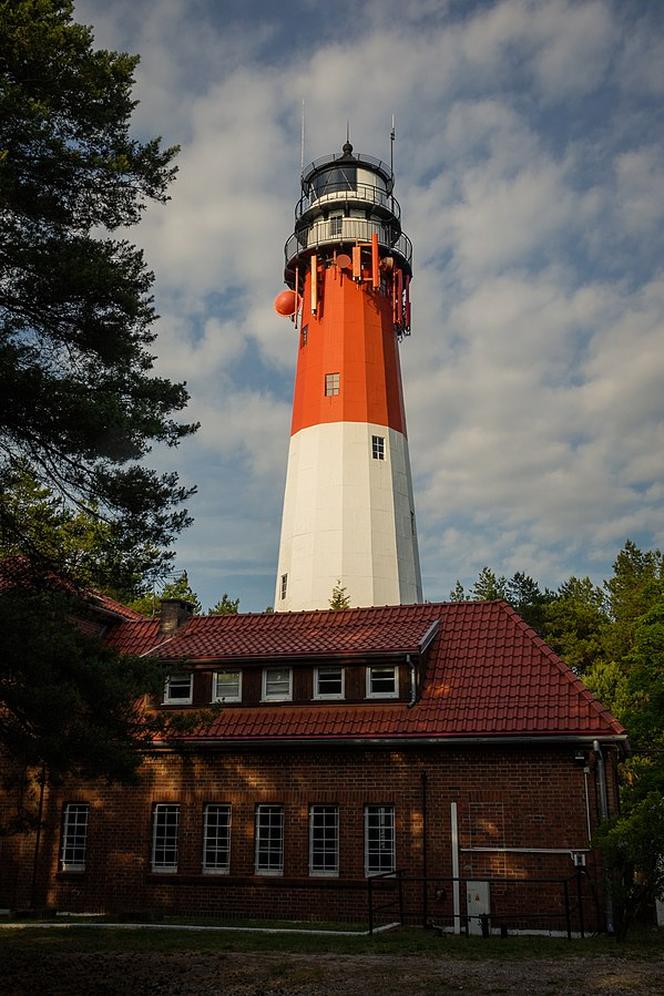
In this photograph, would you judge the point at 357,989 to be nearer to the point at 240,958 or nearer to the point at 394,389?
the point at 240,958

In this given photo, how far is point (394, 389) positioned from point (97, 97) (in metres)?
21.3

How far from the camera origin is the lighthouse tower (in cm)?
3259

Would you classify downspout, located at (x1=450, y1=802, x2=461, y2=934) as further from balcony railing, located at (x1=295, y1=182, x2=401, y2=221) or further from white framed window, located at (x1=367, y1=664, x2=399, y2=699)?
balcony railing, located at (x1=295, y1=182, x2=401, y2=221)

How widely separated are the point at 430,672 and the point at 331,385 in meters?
14.2

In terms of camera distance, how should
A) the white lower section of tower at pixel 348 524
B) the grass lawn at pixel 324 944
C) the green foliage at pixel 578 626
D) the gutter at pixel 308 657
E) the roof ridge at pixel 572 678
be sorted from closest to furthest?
the grass lawn at pixel 324 944 → the roof ridge at pixel 572 678 → the gutter at pixel 308 657 → the white lower section of tower at pixel 348 524 → the green foliage at pixel 578 626

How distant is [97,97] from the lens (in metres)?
14.2

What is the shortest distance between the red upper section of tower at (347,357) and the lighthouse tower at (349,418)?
0.12 ft

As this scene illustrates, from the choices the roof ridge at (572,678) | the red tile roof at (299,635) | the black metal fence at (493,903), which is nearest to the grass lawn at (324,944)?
the black metal fence at (493,903)

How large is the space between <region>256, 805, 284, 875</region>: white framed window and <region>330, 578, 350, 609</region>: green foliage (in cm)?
989

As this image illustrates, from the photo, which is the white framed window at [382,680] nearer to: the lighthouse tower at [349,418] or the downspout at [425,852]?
the downspout at [425,852]

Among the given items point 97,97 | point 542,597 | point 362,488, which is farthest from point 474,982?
point 542,597

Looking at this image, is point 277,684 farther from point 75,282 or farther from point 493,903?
point 75,282

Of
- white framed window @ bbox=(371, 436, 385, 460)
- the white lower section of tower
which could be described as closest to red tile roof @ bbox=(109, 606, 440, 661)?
the white lower section of tower

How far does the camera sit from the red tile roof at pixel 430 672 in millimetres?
20172
